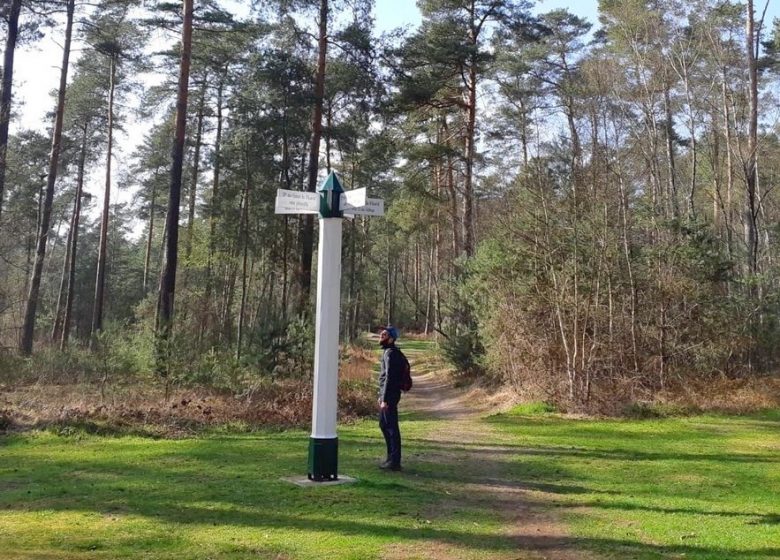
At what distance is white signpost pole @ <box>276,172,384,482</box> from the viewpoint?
23.8 feet

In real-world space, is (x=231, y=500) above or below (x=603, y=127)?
below

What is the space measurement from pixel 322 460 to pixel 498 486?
208 cm

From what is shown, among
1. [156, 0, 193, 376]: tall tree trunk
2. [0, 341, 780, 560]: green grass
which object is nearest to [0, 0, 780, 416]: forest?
[156, 0, 193, 376]: tall tree trunk

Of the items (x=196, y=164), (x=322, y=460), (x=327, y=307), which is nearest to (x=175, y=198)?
(x=327, y=307)

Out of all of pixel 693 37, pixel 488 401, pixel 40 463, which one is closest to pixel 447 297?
pixel 488 401

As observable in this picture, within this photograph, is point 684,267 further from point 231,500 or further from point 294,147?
point 294,147

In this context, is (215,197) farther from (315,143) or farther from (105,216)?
(315,143)

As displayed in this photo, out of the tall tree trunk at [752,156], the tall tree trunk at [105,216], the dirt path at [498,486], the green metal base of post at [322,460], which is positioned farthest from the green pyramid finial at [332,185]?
the tall tree trunk at [105,216]

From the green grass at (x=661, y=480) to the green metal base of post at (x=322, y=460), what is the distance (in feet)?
7.78

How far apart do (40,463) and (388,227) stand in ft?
116

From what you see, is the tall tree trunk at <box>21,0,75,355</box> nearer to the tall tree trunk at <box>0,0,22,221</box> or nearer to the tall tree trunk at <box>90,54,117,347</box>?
the tall tree trunk at <box>0,0,22,221</box>

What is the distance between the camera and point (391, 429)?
7.91m

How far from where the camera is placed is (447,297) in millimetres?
24469

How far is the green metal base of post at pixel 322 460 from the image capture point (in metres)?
7.24
